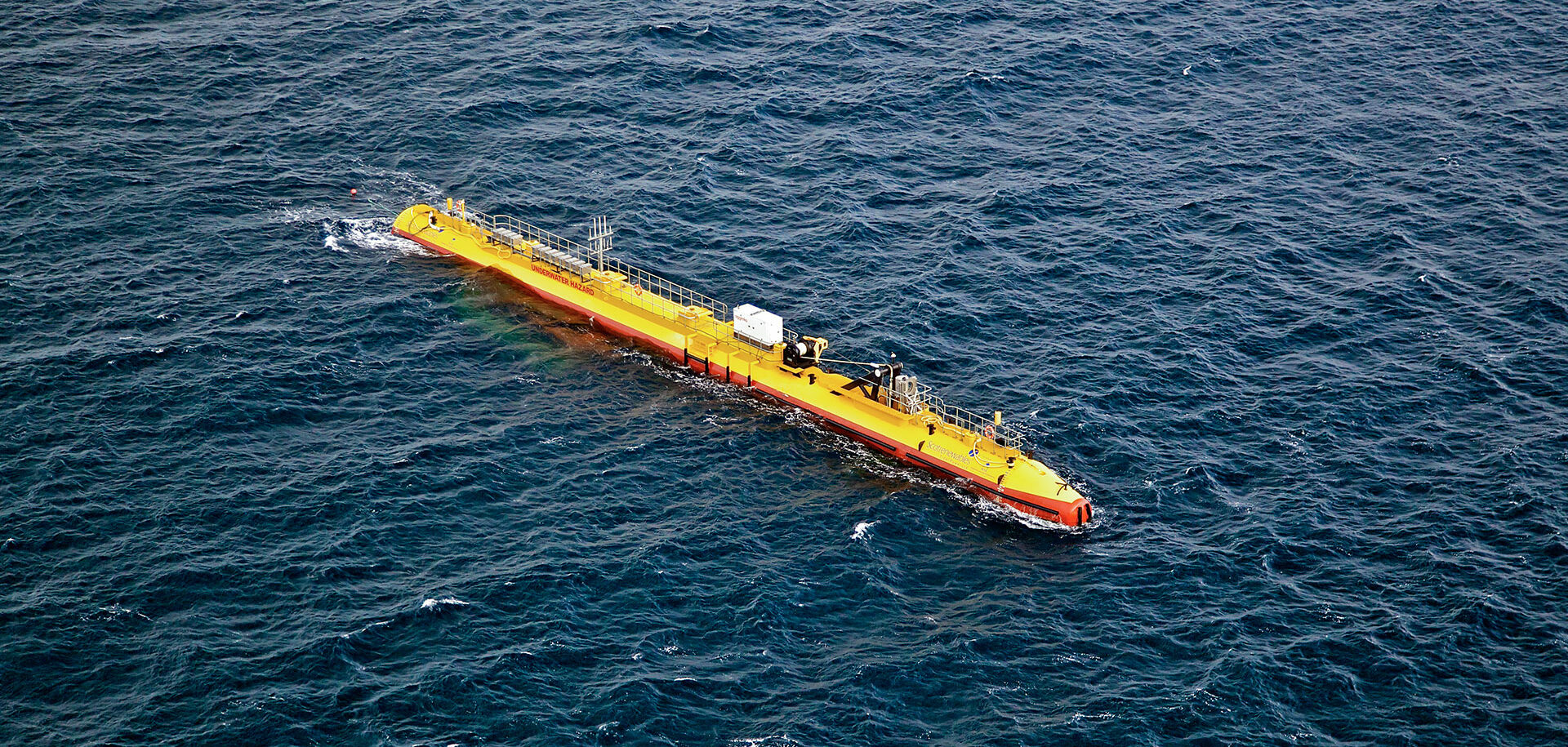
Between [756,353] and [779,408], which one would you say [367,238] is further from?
[779,408]

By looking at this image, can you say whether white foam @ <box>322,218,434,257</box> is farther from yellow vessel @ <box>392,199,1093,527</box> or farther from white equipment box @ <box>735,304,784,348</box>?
white equipment box @ <box>735,304,784,348</box>

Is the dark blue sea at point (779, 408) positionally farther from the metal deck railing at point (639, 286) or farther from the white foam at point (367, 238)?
the metal deck railing at point (639, 286)

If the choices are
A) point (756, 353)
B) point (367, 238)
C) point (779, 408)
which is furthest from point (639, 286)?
point (367, 238)

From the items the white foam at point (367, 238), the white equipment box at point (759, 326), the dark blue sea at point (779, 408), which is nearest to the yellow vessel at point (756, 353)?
the white equipment box at point (759, 326)

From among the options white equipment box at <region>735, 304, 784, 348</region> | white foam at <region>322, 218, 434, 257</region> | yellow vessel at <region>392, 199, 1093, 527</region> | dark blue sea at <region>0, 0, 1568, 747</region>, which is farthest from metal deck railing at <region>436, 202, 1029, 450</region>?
white foam at <region>322, 218, 434, 257</region>

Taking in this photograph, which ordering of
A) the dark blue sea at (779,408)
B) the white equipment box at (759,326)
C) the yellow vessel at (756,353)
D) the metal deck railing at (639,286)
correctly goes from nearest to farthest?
the dark blue sea at (779,408), the yellow vessel at (756,353), the metal deck railing at (639,286), the white equipment box at (759,326)
